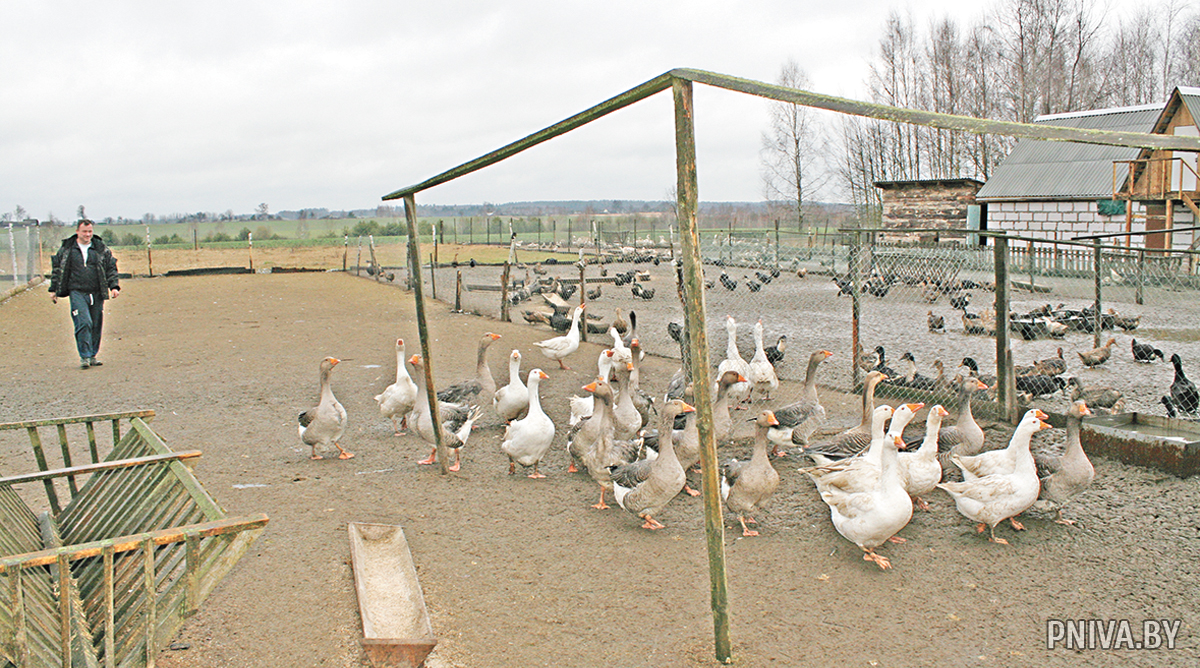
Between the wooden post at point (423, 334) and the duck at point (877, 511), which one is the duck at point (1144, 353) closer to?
the duck at point (877, 511)

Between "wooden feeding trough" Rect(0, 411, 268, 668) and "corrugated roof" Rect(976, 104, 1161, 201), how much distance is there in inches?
1254

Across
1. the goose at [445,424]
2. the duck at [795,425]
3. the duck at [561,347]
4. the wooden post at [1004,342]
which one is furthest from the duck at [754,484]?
A: the duck at [561,347]

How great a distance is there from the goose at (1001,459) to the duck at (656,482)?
2.16m

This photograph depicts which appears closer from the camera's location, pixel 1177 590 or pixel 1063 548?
pixel 1177 590

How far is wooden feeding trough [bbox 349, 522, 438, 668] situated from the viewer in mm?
3555

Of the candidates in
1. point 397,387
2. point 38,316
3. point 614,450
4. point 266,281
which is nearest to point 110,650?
point 614,450

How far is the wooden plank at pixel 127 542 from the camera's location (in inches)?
107

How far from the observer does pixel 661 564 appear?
4902mm

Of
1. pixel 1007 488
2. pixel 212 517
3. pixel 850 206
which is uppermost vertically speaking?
pixel 850 206

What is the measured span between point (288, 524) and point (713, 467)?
3445 millimetres

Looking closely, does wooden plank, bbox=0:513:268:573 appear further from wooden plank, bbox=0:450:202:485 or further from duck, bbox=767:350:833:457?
duck, bbox=767:350:833:457

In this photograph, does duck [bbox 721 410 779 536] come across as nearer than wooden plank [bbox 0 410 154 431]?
No

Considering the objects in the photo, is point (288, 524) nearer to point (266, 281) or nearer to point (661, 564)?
point (661, 564)

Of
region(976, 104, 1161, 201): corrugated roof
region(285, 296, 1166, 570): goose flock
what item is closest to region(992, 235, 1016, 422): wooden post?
region(285, 296, 1166, 570): goose flock
